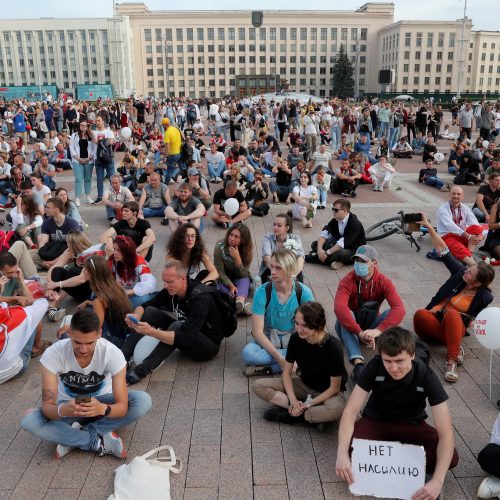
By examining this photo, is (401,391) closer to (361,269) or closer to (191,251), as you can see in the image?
(361,269)

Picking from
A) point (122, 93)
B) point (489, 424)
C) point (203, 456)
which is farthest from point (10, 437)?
point (122, 93)

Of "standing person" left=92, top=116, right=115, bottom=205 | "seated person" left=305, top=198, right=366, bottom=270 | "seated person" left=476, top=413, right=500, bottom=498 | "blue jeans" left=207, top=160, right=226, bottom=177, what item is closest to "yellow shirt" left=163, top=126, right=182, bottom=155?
"standing person" left=92, top=116, right=115, bottom=205

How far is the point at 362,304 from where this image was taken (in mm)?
5125

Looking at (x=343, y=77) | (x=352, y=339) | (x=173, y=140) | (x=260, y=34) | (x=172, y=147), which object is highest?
(x=260, y=34)

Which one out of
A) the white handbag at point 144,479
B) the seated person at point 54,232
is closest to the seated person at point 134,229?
the seated person at point 54,232

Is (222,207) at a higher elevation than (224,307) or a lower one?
higher

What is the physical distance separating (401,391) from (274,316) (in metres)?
1.71

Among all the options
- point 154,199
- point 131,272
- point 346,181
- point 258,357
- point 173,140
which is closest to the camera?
point 258,357

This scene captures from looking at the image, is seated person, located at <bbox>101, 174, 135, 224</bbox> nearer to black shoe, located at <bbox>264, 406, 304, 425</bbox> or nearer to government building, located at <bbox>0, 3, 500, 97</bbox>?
black shoe, located at <bbox>264, 406, 304, 425</bbox>

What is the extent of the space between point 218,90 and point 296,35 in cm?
2097

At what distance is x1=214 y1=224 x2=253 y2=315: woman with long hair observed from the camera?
6355 mm

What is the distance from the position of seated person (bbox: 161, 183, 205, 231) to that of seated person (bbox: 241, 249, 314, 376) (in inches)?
172

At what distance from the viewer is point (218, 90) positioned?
114 meters

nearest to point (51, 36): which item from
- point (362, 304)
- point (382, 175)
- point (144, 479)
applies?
point (382, 175)
